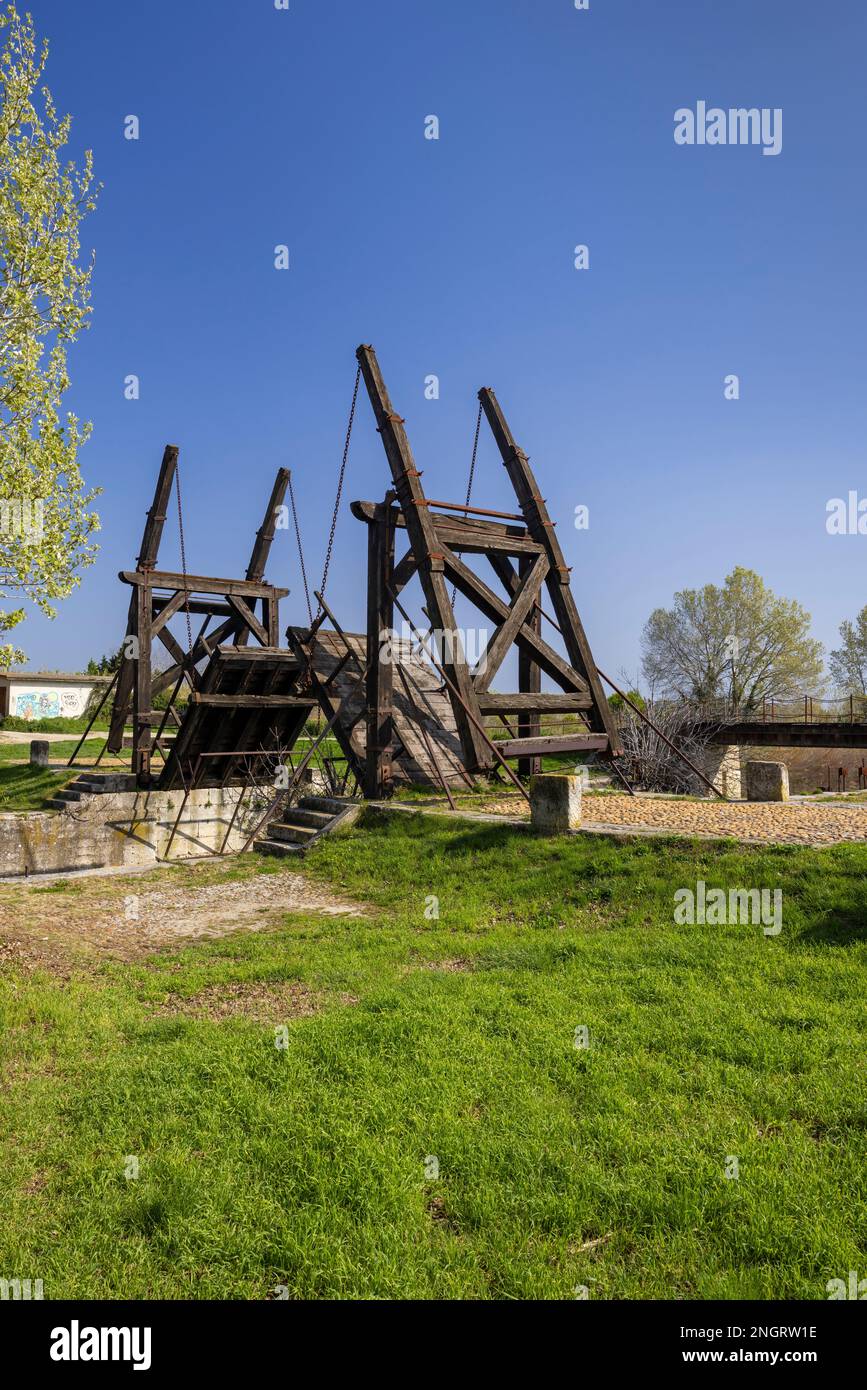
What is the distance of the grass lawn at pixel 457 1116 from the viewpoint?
3.00 m

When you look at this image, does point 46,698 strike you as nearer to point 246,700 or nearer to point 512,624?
point 246,700

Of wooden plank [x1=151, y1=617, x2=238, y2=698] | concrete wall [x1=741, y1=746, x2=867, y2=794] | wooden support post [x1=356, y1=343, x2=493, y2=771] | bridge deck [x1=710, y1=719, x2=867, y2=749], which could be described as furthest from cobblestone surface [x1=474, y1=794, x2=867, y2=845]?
concrete wall [x1=741, y1=746, x2=867, y2=794]

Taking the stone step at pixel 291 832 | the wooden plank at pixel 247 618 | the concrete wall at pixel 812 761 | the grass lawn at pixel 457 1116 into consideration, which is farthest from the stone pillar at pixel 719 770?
the grass lawn at pixel 457 1116

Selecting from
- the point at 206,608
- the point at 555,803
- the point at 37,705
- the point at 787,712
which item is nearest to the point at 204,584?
the point at 206,608

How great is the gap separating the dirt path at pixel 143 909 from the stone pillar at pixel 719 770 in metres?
10.3

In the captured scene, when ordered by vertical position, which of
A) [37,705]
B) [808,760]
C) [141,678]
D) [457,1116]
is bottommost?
[457,1116]

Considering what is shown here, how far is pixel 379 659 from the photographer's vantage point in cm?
1310

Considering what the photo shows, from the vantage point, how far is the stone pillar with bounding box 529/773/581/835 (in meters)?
9.49

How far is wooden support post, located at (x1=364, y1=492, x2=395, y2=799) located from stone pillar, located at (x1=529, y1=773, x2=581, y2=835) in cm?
392

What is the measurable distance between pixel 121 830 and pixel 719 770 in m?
13.8

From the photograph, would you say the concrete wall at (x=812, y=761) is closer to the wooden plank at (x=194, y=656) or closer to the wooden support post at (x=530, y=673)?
the wooden support post at (x=530, y=673)
